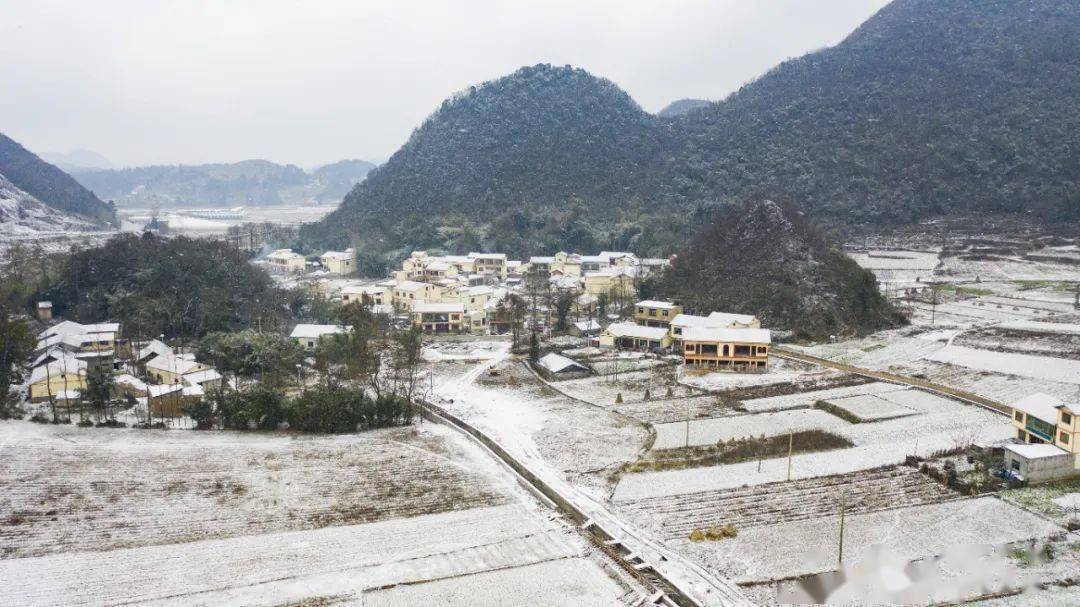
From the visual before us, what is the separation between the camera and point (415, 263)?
177 feet

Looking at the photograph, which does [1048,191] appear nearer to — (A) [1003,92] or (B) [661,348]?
(A) [1003,92]

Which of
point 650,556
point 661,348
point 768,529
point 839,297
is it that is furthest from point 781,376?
point 650,556

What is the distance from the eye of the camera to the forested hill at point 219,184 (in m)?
153

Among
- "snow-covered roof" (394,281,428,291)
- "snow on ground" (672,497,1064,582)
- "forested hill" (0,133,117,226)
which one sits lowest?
"snow on ground" (672,497,1064,582)

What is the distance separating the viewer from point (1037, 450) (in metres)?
17.9

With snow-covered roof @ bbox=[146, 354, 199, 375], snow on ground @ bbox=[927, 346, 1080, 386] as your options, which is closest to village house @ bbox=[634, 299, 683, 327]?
snow on ground @ bbox=[927, 346, 1080, 386]

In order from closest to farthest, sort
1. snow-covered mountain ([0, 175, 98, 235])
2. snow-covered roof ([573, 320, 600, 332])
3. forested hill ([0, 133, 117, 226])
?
snow-covered roof ([573, 320, 600, 332]), snow-covered mountain ([0, 175, 98, 235]), forested hill ([0, 133, 117, 226])

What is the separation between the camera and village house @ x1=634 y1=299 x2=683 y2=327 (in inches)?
1452

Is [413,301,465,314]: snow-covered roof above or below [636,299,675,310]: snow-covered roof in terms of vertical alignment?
below

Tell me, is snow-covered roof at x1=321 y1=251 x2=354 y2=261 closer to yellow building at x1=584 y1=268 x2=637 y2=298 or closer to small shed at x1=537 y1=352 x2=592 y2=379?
yellow building at x1=584 y1=268 x2=637 y2=298

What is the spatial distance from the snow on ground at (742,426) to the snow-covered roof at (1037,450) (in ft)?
16.4

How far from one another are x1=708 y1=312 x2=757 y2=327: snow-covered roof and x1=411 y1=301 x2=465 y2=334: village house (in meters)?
13.6

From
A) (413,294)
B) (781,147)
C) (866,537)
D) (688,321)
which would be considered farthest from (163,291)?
(781,147)

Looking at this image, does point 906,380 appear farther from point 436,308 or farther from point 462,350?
point 436,308
